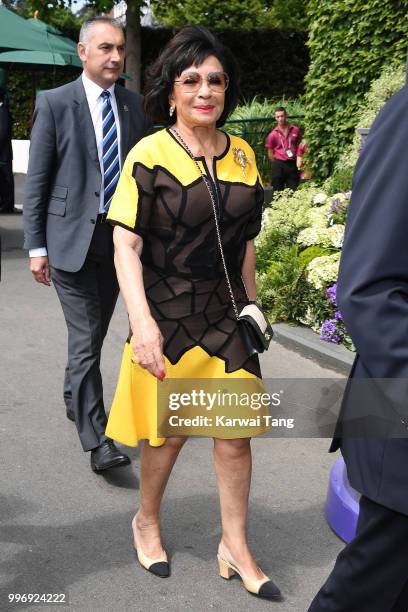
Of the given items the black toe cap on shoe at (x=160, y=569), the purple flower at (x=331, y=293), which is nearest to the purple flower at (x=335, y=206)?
the purple flower at (x=331, y=293)

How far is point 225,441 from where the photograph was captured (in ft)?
11.7

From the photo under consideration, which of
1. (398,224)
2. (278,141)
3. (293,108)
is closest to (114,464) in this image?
(398,224)

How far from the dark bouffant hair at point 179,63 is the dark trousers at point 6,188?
1184 cm

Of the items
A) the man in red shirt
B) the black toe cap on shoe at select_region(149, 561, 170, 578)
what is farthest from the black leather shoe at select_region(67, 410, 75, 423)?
the man in red shirt

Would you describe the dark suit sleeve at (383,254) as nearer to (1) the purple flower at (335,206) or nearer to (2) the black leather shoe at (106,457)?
(2) the black leather shoe at (106,457)

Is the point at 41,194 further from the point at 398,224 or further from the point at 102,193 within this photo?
the point at 398,224

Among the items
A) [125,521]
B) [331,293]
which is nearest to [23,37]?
[331,293]

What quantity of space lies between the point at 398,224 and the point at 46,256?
3.29m

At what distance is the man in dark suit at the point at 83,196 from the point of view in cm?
489

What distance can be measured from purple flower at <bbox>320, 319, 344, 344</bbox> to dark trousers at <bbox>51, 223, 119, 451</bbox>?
9.60ft

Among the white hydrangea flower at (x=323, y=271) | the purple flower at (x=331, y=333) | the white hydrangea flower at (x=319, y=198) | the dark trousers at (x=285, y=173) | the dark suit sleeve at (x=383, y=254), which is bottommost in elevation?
the dark trousers at (x=285, y=173)

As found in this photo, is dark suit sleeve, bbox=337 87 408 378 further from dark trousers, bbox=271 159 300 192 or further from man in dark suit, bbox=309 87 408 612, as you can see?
dark trousers, bbox=271 159 300 192

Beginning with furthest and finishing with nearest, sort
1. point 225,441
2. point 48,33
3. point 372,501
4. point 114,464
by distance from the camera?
1. point 48,33
2. point 114,464
3. point 225,441
4. point 372,501

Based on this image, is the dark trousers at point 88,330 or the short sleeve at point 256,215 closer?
the short sleeve at point 256,215
